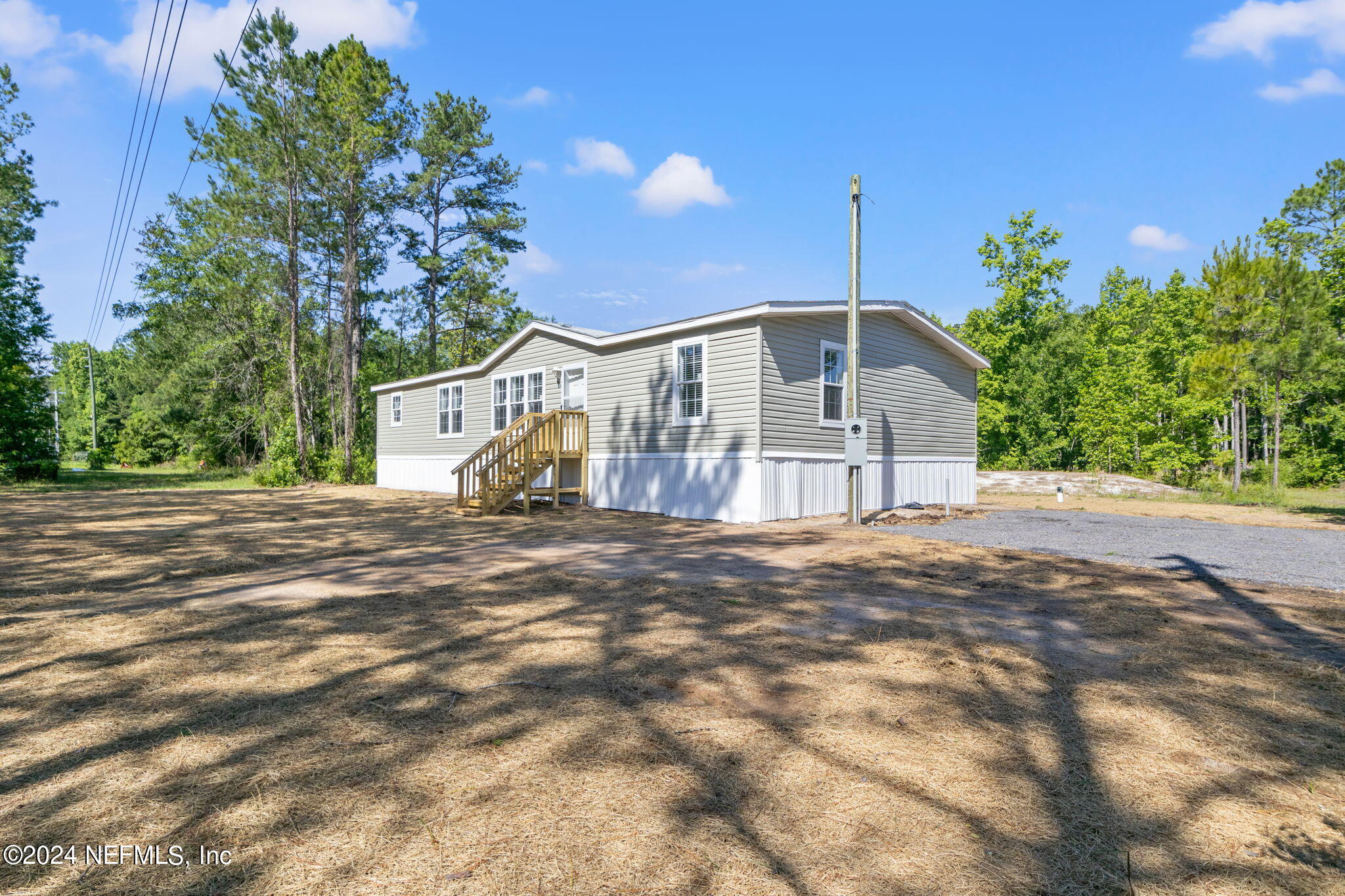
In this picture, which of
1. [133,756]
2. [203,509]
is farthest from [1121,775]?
[203,509]

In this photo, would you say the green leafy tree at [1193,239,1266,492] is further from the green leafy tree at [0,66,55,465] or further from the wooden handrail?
the green leafy tree at [0,66,55,465]

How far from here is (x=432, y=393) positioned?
22172 mm

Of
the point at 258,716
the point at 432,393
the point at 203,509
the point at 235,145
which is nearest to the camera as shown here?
the point at 258,716

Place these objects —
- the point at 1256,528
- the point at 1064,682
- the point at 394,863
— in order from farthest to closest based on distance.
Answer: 1. the point at 1256,528
2. the point at 1064,682
3. the point at 394,863

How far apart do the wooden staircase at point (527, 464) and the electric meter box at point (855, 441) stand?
6167 millimetres

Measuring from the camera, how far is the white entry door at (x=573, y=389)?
54.3 ft

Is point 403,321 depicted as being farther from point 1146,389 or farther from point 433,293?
point 1146,389

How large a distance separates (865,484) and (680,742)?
11971 mm

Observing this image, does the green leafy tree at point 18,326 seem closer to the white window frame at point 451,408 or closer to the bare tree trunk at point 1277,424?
the white window frame at point 451,408

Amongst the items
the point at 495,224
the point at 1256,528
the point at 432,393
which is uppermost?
the point at 495,224

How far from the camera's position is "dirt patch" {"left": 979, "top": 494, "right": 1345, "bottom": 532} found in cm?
1371

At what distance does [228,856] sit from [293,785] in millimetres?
441

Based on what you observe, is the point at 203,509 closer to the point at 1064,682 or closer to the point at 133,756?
the point at 133,756

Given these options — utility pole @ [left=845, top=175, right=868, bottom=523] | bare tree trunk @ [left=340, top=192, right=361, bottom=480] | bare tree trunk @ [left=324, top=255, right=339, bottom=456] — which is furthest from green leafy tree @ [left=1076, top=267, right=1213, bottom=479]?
bare tree trunk @ [left=324, top=255, right=339, bottom=456]
